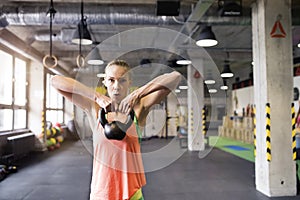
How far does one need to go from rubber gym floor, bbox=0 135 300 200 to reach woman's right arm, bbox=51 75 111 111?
6.13ft

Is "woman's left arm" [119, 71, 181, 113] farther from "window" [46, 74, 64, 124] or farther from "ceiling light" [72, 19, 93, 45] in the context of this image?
"window" [46, 74, 64, 124]

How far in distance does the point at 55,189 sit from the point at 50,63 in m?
2.72

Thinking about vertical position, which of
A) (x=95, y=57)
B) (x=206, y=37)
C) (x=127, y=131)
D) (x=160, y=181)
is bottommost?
(x=160, y=181)

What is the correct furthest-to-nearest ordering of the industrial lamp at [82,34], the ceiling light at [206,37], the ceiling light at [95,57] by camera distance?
the ceiling light at [206,37] → the industrial lamp at [82,34] → the ceiling light at [95,57]

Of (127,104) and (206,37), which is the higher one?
(206,37)

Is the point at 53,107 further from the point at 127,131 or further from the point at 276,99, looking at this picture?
the point at 127,131

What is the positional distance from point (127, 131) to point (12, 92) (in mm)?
7380

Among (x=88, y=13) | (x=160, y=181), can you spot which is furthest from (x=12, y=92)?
(x=160, y=181)

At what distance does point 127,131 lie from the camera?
83 centimetres

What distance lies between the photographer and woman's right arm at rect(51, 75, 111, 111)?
2.86 ft

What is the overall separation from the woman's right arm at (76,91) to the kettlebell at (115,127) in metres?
0.08

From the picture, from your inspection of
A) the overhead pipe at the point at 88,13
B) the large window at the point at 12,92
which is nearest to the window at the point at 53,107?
the large window at the point at 12,92

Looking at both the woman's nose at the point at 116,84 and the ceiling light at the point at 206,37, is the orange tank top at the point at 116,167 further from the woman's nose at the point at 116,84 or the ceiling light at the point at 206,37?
the ceiling light at the point at 206,37

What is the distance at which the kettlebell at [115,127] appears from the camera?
78 centimetres
